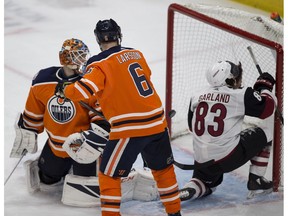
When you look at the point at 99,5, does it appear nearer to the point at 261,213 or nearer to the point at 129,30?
the point at 129,30

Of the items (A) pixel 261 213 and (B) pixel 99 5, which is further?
(B) pixel 99 5

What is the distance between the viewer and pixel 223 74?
369cm

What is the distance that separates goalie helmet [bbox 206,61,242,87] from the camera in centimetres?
369

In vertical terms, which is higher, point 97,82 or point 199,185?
point 97,82

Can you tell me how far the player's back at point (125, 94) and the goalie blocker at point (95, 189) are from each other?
1.50 ft

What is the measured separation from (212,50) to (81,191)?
145cm

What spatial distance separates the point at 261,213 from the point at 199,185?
0.99 ft

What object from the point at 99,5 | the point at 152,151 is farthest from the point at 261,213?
the point at 99,5

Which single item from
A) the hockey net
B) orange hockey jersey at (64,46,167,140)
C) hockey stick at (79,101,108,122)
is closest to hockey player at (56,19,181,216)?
orange hockey jersey at (64,46,167,140)

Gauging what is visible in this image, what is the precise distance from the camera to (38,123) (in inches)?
150

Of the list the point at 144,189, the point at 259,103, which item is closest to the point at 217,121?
the point at 259,103

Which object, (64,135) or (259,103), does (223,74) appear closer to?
(259,103)

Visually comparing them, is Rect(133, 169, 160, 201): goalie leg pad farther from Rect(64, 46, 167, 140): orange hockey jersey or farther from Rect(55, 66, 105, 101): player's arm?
Rect(55, 66, 105, 101): player's arm

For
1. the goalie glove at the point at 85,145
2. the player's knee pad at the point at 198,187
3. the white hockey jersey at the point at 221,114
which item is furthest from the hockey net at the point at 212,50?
the goalie glove at the point at 85,145
